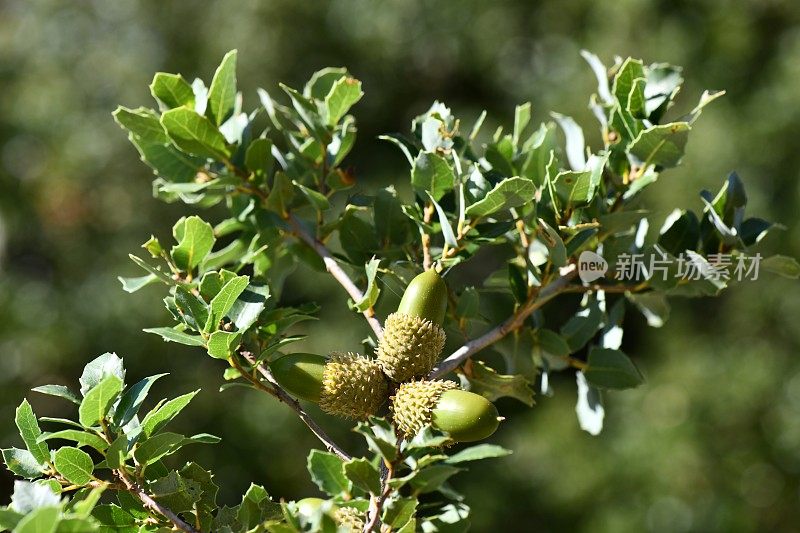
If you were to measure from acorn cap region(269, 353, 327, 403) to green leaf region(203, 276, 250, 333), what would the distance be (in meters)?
0.06

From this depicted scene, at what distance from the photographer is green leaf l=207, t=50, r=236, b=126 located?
87cm

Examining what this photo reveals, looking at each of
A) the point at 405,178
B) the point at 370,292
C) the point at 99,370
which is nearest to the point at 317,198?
the point at 370,292

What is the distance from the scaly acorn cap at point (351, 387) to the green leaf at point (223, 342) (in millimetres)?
73

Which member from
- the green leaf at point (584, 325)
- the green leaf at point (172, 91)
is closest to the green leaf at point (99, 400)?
the green leaf at point (172, 91)

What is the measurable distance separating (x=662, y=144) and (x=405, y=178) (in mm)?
3677

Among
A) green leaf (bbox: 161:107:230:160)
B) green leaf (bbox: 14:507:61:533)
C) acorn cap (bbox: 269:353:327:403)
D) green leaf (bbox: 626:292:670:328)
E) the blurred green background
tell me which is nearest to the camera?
green leaf (bbox: 14:507:61:533)

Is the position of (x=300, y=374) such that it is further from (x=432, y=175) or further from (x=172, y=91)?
(x=172, y=91)

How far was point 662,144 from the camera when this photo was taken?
0.83 m

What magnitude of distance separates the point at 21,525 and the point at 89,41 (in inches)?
192

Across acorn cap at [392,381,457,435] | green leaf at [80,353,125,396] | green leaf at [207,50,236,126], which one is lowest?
acorn cap at [392,381,457,435]

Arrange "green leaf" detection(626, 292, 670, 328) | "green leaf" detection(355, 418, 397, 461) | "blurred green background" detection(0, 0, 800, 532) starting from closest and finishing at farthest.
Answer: "green leaf" detection(355, 418, 397, 461), "green leaf" detection(626, 292, 670, 328), "blurred green background" detection(0, 0, 800, 532)

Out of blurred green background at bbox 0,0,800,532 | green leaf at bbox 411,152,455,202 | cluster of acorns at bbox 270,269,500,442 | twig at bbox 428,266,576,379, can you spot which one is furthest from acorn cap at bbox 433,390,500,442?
blurred green background at bbox 0,0,800,532

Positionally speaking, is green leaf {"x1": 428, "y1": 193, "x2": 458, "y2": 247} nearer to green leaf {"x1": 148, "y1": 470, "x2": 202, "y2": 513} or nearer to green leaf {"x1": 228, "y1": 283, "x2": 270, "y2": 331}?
green leaf {"x1": 228, "y1": 283, "x2": 270, "y2": 331}

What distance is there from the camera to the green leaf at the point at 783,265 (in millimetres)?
876
